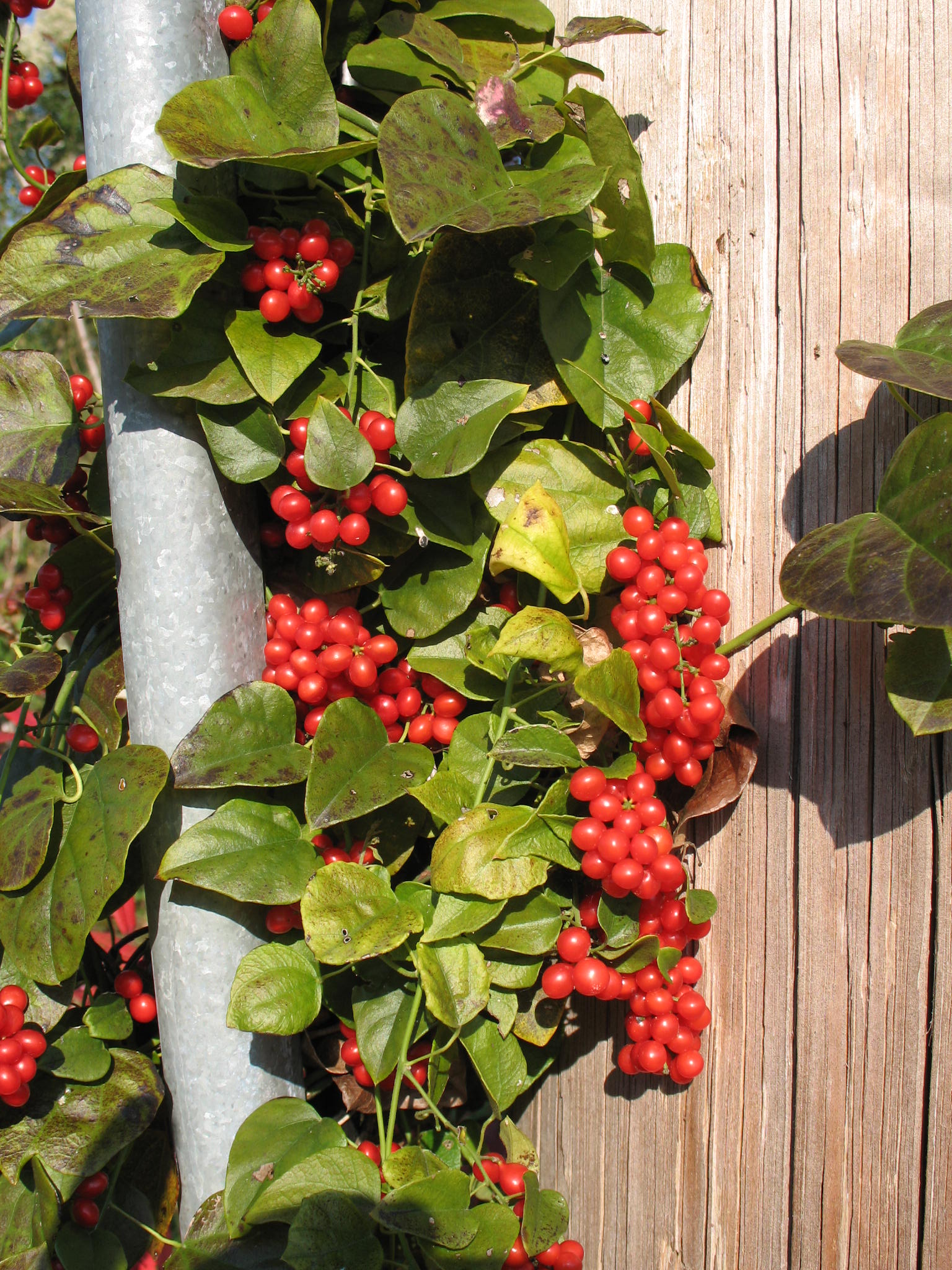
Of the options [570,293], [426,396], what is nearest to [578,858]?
[426,396]

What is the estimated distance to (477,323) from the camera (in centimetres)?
106

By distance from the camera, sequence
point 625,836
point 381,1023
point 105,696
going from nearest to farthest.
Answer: point 625,836
point 381,1023
point 105,696

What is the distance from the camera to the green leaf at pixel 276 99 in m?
0.92

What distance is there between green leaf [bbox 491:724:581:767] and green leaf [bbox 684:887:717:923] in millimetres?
212

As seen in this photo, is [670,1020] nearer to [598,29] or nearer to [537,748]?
[537,748]

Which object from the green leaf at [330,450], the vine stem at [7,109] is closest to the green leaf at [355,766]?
the green leaf at [330,450]

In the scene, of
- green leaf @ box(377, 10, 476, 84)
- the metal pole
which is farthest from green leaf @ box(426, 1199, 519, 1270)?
green leaf @ box(377, 10, 476, 84)

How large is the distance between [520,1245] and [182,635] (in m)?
0.85

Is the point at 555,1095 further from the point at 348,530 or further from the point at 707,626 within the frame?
the point at 348,530

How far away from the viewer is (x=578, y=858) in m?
1.02

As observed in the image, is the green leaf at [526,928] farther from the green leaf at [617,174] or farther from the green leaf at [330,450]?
the green leaf at [617,174]

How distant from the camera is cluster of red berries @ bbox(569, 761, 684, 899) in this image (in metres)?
0.93

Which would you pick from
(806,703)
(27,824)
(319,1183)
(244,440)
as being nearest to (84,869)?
(27,824)

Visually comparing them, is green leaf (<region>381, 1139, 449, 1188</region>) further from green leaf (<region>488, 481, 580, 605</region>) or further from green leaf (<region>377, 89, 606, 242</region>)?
green leaf (<region>377, 89, 606, 242</region>)
